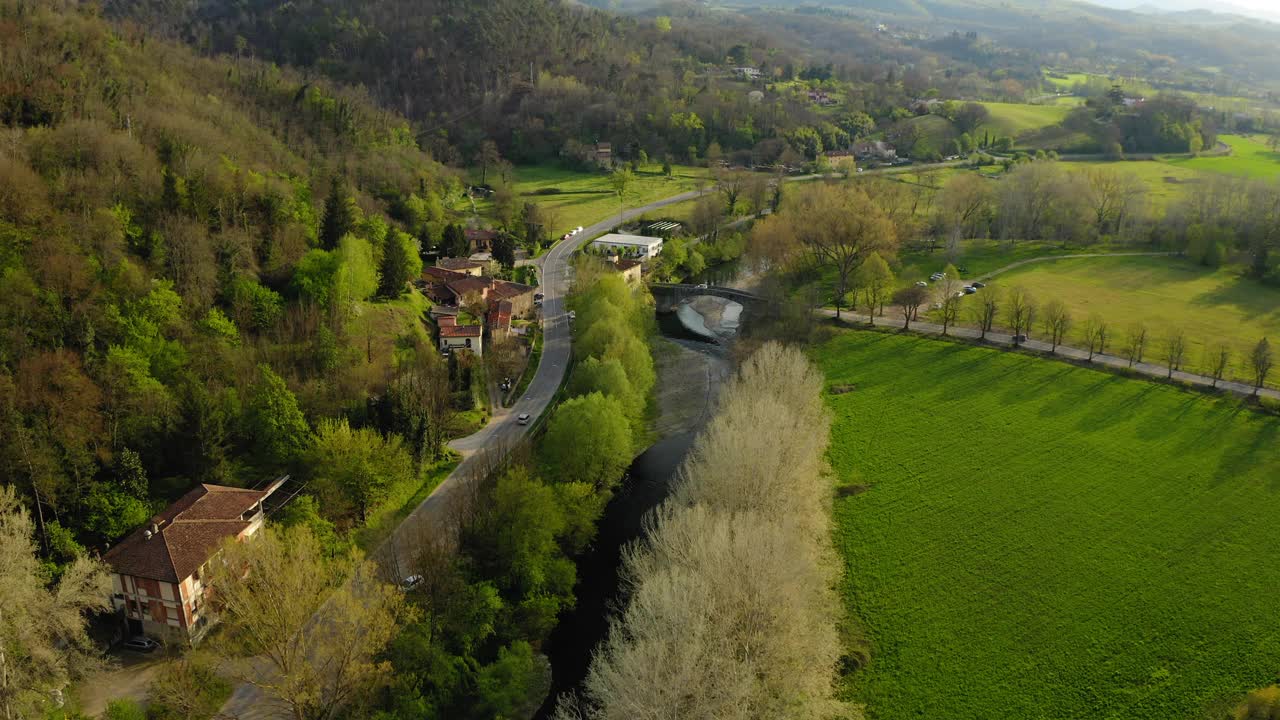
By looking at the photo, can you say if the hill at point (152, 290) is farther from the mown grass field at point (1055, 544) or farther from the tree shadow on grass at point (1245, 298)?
the tree shadow on grass at point (1245, 298)

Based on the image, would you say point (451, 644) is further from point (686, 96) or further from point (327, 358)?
point (686, 96)

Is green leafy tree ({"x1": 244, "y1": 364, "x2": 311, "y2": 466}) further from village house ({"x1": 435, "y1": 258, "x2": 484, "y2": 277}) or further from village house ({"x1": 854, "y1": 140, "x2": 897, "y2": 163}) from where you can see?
village house ({"x1": 854, "y1": 140, "x2": 897, "y2": 163})

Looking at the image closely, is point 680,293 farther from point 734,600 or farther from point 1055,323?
point 734,600

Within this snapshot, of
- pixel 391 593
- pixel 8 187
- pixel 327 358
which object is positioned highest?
pixel 8 187

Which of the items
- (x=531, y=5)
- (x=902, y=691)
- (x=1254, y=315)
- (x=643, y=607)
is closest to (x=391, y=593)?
(x=643, y=607)

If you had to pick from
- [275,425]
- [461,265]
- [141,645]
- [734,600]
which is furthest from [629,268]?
[141,645]

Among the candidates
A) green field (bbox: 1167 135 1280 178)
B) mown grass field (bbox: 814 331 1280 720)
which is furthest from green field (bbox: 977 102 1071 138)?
mown grass field (bbox: 814 331 1280 720)
